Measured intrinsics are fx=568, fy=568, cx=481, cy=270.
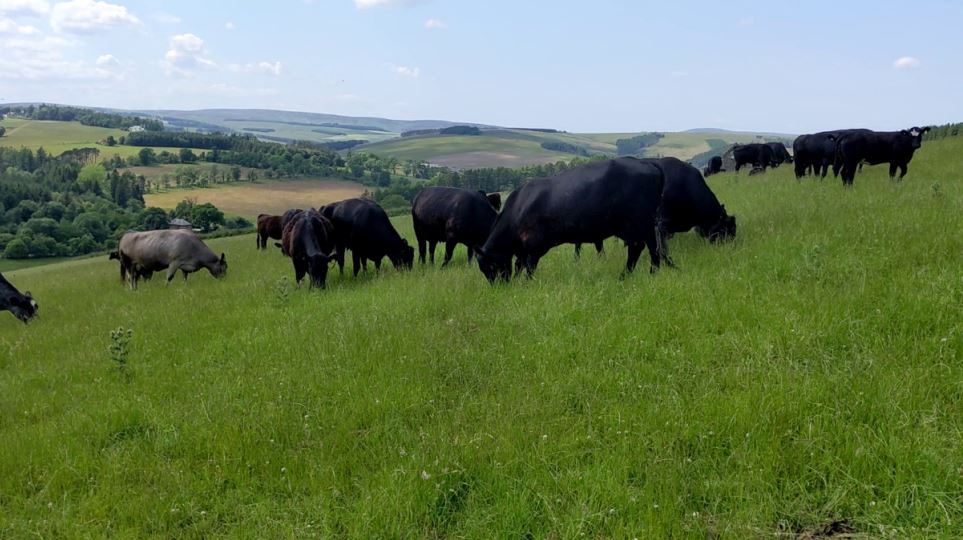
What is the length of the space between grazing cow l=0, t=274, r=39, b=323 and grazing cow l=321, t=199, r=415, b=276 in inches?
310

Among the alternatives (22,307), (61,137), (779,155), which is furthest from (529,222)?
(61,137)

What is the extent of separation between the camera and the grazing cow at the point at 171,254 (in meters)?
16.9

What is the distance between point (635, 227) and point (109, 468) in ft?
24.1

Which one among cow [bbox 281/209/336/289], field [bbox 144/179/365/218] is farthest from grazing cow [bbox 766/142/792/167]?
field [bbox 144/179/365/218]

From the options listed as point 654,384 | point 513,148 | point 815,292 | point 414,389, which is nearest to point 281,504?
point 414,389

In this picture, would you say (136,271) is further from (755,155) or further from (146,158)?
(146,158)

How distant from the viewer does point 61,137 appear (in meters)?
170

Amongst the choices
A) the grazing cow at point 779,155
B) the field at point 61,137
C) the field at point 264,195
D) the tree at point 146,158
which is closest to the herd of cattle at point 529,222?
the grazing cow at point 779,155

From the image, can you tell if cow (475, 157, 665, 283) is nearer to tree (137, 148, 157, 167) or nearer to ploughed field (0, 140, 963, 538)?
ploughed field (0, 140, 963, 538)

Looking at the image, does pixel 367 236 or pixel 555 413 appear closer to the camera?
pixel 555 413

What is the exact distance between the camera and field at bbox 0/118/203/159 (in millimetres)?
148350

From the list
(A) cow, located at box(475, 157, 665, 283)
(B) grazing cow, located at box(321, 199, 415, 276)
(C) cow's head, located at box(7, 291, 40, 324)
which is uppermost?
(A) cow, located at box(475, 157, 665, 283)

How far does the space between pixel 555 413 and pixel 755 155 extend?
33796 mm

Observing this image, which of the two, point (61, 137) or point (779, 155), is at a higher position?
point (61, 137)
